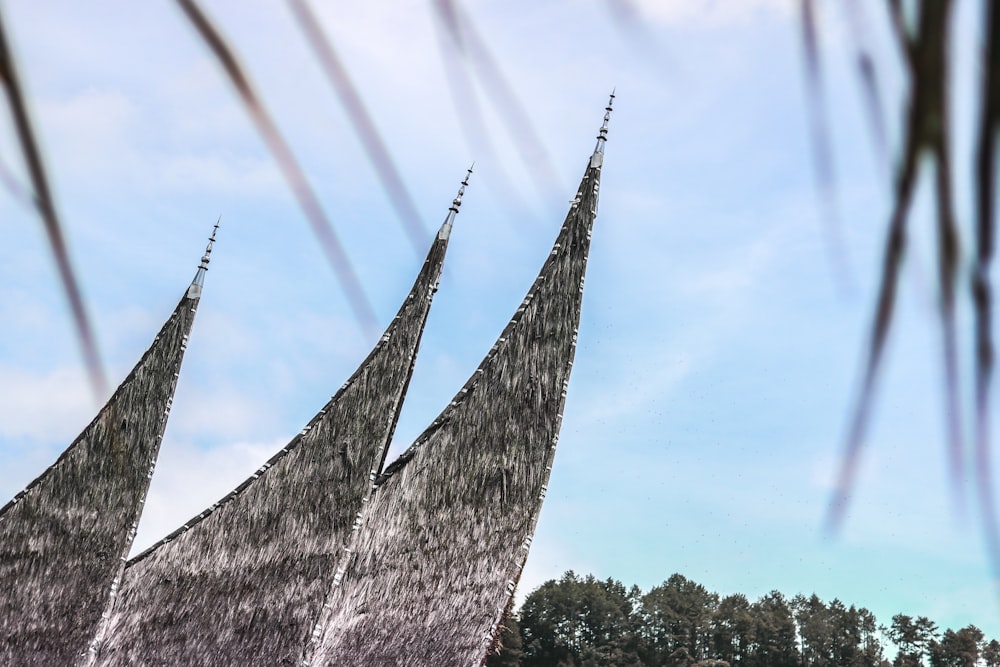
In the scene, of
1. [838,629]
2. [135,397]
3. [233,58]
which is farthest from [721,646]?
[233,58]

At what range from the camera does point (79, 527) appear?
12.4 metres

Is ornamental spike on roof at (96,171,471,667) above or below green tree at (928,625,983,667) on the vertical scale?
below

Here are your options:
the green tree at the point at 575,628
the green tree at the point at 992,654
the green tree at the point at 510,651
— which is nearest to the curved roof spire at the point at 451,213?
the green tree at the point at 510,651

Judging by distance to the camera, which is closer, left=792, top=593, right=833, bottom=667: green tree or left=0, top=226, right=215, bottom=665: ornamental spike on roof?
left=0, top=226, right=215, bottom=665: ornamental spike on roof

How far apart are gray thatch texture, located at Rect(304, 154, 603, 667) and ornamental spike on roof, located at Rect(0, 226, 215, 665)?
302cm

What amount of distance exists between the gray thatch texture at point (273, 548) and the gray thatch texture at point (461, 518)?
1.05 ft

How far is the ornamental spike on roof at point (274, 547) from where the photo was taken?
10938 millimetres

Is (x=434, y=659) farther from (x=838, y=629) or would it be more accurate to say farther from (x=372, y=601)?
(x=838, y=629)

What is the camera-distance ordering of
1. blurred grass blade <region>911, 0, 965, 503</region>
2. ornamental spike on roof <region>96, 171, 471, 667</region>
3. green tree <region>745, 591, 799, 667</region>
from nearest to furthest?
blurred grass blade <region>911, 0, 965, 503</region>, ornamental spike on roof <region>96, 171, 471, 667</region>, green tree <region>745, 591, 799, 667</region>

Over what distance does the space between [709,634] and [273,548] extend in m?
47.7

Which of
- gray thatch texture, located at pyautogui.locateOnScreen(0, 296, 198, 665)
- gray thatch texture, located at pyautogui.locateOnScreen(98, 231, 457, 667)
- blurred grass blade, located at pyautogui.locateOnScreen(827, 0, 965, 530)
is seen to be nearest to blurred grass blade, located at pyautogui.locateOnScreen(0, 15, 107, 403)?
blurred grass blade, located at pyautogui.locateOnScreen(827, 0, 965, 530)

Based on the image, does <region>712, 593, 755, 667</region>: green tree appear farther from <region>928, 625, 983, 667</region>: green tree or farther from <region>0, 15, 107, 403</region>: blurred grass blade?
<region>0, 15, 107, 403</region>: blurred grass blade

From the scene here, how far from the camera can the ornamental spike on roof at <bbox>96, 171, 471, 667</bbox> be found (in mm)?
10938

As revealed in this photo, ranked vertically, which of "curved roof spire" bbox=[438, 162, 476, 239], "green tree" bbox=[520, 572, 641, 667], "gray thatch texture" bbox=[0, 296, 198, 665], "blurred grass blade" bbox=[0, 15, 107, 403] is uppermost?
"green tree" bbox=[520, 572, 641, 667]
